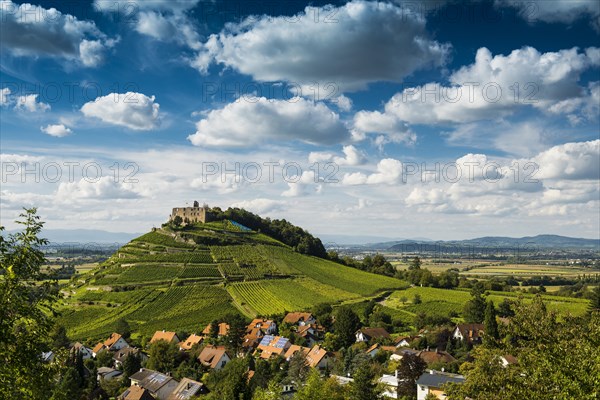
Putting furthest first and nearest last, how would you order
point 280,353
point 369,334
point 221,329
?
1. point 221,329
2. point 369,334
3. point 280,353

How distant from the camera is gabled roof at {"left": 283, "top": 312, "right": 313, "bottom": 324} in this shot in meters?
83.4

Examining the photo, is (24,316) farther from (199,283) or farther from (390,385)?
(199,283)

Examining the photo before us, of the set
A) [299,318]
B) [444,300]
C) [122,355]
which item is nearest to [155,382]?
[122,355]

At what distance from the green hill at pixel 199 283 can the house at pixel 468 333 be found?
3232cm

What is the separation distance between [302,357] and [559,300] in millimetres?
57691

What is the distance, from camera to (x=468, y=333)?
70.1 m

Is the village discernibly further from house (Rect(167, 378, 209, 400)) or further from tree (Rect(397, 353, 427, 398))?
tree (Rect(397, 353, 427, 398))

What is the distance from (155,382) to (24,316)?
4828 centimetres

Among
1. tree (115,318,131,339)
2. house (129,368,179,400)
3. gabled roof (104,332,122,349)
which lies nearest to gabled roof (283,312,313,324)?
tree (115,318,131,339)

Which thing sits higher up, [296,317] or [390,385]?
[296,317]

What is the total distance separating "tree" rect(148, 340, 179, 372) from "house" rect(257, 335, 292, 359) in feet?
40.5

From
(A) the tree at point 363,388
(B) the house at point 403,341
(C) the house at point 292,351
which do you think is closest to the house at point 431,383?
(A) the tree at point 363,388

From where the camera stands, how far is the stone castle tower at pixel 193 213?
164 meters

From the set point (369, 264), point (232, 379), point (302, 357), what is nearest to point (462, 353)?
point (302, 357)
